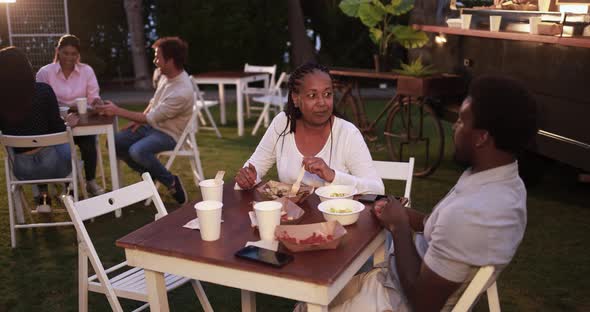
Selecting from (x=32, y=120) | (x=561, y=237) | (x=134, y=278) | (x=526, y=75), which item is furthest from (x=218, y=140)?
(x=134, y=278)

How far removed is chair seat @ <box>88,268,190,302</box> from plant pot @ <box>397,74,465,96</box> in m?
3.77

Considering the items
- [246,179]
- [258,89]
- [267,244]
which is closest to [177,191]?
[246,179]

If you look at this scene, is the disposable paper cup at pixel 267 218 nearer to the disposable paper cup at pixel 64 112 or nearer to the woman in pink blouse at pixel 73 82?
the disposable paper cup at pixel 64 112

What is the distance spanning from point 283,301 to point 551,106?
270cm

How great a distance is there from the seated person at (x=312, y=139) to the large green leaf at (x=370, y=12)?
4.28 m

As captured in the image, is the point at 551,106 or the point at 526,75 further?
the point at 526,75

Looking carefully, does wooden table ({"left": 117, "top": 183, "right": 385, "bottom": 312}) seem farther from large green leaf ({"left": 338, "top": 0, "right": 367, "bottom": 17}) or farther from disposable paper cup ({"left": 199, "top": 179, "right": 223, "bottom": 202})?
large green leaf ({"left": 338, "top": 0, "right": 367, "bottom": 17})

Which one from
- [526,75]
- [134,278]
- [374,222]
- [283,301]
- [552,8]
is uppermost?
[552,8]

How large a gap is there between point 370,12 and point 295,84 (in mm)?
4386

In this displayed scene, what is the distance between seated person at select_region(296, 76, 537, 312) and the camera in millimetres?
1794

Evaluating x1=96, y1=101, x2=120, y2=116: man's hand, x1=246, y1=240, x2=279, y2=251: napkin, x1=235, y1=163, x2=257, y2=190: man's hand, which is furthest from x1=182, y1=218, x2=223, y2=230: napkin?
x1=96, y1=101, x2=120, y2=116: man's hand

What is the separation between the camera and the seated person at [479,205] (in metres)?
1.79

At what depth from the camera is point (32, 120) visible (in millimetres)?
4426

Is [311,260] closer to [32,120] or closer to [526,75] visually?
[32,120]
